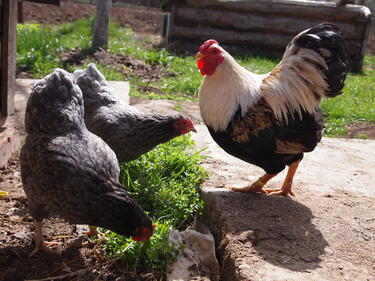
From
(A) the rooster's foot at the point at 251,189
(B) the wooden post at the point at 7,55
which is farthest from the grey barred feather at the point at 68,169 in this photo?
(B) the wooden post at the point at 7,55

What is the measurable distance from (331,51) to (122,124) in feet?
6.81

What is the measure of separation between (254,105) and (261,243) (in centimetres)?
122

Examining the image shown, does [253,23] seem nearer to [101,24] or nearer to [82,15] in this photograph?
[101,24]

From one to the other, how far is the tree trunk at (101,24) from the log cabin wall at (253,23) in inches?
85.7

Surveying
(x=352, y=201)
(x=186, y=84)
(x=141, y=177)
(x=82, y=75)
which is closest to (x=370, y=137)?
(x=352, y=201)

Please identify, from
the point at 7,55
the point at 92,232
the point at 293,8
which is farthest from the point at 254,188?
the point at 293,8

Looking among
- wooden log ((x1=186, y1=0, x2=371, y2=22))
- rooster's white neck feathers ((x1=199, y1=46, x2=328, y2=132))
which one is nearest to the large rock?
rooster's white neck feathers ((x1=199, y1=46, x2=328, y2=132))

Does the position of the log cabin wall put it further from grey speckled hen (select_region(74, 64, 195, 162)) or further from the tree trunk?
grey speckled hen (select_region(74, 64, 195, 162))

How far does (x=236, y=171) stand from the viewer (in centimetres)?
430

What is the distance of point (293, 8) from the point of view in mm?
10953

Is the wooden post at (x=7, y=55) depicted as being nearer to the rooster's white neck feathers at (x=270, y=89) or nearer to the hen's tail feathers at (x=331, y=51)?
the rooster's white neck feathers at (x=270, y=89)

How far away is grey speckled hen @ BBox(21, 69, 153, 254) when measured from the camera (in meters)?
2.75

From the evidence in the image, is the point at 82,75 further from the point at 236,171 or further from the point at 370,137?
the point at 370,137

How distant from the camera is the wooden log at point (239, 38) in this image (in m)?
11.1
